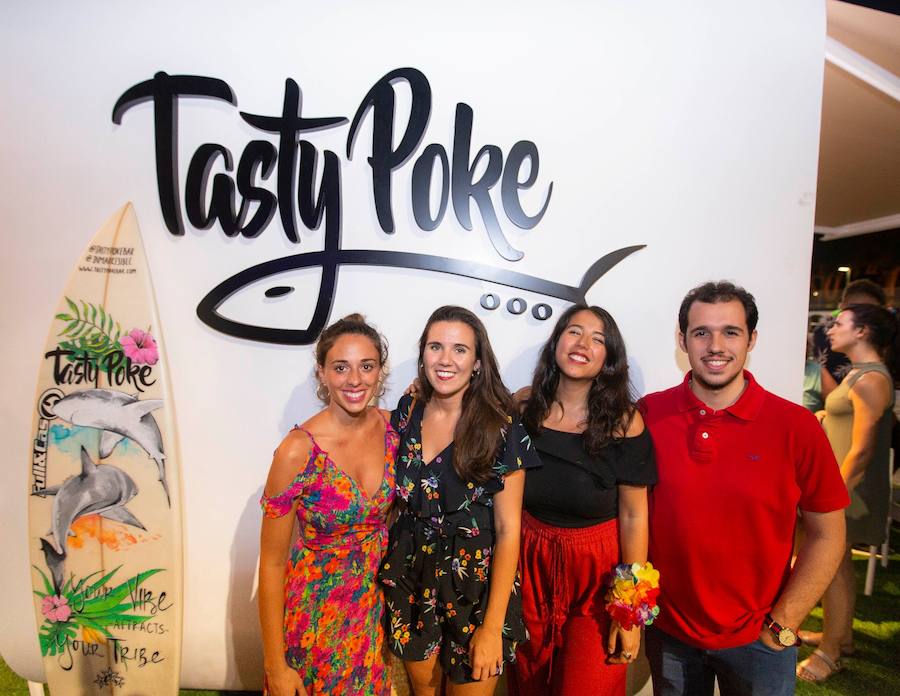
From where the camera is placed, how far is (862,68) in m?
2.53

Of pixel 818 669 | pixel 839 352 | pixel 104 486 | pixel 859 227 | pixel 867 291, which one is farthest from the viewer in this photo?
pixel 859 227

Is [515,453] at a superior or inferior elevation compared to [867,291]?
inferior

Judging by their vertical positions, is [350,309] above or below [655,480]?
above

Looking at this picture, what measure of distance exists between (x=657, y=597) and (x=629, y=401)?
25.7 inches

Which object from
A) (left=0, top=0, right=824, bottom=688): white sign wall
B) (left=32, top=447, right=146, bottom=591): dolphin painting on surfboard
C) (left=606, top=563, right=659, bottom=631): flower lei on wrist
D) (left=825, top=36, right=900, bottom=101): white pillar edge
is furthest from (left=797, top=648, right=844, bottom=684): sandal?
(left=32, top=447, right=146, bottom=591): dolphin painting on surfboard

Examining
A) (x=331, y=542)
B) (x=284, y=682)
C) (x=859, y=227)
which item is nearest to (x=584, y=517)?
(x=331, y=542)

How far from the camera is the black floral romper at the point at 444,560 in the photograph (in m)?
1.49

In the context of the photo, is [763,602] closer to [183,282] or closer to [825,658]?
[825,658]

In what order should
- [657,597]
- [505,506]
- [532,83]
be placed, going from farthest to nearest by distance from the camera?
[532,83] < [657,597] < [505,506]

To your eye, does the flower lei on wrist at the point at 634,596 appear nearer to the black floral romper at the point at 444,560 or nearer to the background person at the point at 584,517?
the background person at the point at 584,517

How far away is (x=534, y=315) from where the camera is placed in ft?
7.28

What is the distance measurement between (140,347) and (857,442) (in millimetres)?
3559

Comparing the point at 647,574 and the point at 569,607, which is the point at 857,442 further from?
the point at 569,607

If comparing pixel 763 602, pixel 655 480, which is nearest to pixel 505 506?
pixel 655 480
